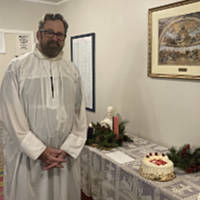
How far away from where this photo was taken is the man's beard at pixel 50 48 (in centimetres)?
152

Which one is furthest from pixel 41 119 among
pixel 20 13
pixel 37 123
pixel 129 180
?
pixel 20 13

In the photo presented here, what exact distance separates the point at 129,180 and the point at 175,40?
120cm

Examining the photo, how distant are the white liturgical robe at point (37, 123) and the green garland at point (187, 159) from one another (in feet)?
2.43

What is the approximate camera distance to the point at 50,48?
1540mm

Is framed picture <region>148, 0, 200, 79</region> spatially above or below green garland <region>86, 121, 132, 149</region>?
above

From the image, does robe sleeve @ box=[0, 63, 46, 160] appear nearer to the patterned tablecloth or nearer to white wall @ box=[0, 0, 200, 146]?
the patterned tablecloth

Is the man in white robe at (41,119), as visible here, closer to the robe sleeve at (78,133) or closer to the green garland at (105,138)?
the robe sleeve at (78,133)

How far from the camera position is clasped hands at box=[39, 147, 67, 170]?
59.5 inches

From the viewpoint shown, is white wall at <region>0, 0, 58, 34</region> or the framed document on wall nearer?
the framed document on wall

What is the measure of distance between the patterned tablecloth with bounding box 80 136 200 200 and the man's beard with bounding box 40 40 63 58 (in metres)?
0.98

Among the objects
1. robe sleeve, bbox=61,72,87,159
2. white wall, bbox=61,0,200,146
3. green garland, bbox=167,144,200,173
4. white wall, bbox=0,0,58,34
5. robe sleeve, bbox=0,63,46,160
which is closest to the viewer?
robe sleeve, bbox=0,63,46,160

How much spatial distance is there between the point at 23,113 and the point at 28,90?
14 cm

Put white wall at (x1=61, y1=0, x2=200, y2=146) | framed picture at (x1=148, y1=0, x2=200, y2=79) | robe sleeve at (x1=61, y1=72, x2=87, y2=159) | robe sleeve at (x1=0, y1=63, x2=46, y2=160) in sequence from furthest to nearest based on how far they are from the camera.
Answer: white wall at (x1=61, y1=0, x2=200, y2=146) → framed picture at (x1=148, y1=0, x2=200, y2=79) → robe sleeve at (x1=61, y1=72, x2=87, y2=159) → robe sleeve at (x1=0, y1=63, x2=46, y2=160)

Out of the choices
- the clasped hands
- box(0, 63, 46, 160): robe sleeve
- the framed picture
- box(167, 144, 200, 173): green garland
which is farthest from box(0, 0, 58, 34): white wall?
box(167, 144, 200, 173): green garland
